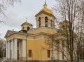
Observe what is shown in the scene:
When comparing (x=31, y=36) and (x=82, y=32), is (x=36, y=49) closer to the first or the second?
(x=31, y=36)

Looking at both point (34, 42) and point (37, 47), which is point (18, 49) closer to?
point (34, 42)

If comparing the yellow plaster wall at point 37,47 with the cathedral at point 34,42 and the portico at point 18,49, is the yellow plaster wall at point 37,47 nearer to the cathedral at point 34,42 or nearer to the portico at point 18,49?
the cathedral at point 34,42

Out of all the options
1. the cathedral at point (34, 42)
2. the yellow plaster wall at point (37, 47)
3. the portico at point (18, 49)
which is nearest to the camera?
the yellow plaster wall at point (37, 47)

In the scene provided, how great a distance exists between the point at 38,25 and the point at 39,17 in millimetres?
1783

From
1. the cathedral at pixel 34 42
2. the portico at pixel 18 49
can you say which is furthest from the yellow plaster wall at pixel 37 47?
the portico at pixel 18 49

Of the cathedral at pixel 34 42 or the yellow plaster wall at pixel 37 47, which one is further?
the cathedral at pixel 34 42

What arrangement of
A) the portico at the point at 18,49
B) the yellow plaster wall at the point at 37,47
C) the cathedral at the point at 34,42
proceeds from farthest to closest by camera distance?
the portico at the point at 18,49 < the cathedral at the point at 34,42 < the yellow plaster wall at the point at 37,47

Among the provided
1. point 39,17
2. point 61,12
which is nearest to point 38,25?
point 39,17


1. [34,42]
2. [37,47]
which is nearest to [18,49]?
[34,42]

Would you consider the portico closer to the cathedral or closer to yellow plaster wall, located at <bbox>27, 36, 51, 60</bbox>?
the cathedral

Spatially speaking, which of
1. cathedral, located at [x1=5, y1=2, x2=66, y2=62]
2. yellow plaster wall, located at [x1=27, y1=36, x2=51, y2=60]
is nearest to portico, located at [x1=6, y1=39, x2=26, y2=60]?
cathedral, located at [x1=5, y1=2, x2=66, y2=62]

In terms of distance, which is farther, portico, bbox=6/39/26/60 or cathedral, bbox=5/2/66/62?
portico, bbox=6/39/26/60

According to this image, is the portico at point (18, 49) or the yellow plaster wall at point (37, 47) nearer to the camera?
the yellow plaster wall at point (37, 47)

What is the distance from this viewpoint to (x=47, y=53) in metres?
45.3
